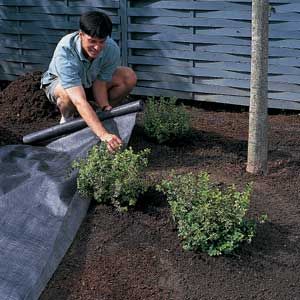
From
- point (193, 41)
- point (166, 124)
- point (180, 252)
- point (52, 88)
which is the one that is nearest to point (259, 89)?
point (166, 124)

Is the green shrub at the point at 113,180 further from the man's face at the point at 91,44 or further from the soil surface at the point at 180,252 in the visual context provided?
the man's face at the point at 91,44

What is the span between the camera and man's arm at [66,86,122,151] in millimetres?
4203

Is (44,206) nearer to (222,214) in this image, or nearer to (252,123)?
(222,214)

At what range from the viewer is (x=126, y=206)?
3971mm

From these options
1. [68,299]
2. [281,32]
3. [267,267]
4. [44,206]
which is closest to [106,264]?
[68,299]

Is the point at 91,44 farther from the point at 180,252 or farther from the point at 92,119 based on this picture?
the point at 180,252

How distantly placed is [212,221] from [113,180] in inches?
28.3

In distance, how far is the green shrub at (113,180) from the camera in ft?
12.8

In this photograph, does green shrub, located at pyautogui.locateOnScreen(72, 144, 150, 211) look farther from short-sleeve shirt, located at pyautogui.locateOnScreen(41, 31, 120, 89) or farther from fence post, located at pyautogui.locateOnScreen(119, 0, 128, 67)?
fence post, located at pyautogui.locateOnScreen(119, 0, 128, 67)

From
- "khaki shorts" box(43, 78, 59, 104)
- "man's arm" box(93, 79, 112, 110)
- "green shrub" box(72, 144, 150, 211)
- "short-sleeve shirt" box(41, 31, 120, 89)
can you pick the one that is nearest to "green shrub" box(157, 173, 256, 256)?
"green shrub" box(72, 144, 150, 211)

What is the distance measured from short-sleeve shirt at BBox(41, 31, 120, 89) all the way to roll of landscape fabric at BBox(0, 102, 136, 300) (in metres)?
0.44

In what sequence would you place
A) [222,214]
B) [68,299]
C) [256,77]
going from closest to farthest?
1. [68,299]
2. [222,214]
3. [256,77]

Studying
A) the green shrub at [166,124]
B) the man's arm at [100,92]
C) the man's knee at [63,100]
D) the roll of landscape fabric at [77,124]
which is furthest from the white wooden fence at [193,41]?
the roll of landscape fabric at [77,124]

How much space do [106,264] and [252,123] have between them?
1568mm
